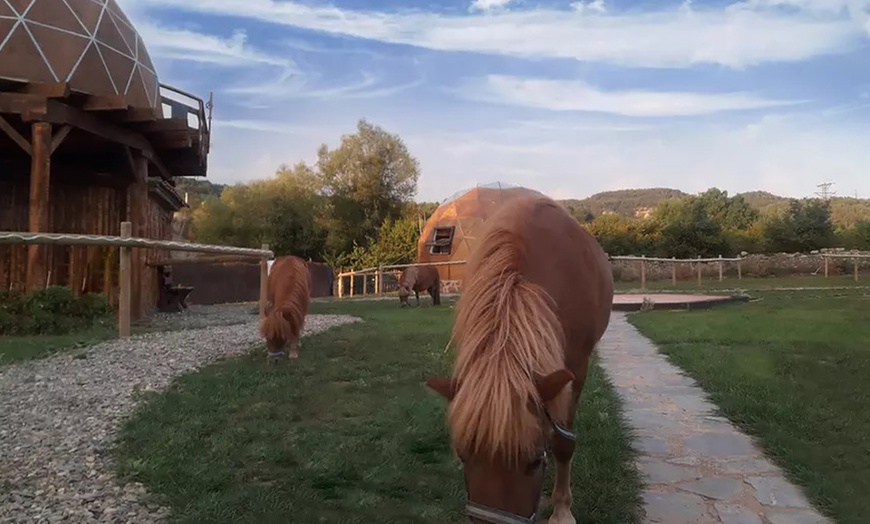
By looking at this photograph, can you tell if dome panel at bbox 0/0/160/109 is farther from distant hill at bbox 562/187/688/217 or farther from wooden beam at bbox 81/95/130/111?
distant hill at bbox 562/187/688/217

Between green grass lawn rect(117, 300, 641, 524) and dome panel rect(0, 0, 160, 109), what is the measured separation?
709cm

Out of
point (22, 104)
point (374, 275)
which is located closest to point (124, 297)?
point (22, 104)

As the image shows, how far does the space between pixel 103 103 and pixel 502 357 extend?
383 inches

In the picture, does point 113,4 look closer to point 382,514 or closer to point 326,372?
point 326,372

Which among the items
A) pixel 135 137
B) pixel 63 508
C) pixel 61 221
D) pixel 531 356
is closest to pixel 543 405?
pixel 531 356

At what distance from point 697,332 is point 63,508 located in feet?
27.0

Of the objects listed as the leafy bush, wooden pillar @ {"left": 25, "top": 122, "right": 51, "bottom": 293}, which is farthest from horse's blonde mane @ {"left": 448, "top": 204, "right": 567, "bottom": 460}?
wooden pillar @ {"left": 25, "top": 122, "right": 51, "bottom": 293}

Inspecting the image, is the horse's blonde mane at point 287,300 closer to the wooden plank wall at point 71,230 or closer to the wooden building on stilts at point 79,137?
the wooden building on stilts at point 79,137

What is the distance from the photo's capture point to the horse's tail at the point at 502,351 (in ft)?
6.62

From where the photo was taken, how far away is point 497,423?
Result: 1986 mm

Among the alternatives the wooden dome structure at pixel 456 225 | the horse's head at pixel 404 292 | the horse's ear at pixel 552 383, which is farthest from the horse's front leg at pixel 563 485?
the wooden dome structure at pixel 456 225

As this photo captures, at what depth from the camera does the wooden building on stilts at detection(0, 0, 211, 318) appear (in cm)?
973

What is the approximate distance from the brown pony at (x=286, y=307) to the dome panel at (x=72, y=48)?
4955mm

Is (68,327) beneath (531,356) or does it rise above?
beneath
